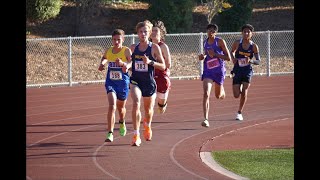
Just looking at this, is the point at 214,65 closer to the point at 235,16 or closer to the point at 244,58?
the point at 244,58

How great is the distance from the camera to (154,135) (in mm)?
15398

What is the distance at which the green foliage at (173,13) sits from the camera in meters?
34.6

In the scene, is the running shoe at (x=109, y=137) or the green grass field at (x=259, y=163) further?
the running shoe at (x=109, y=137)

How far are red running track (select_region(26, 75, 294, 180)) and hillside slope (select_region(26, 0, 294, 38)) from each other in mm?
10857

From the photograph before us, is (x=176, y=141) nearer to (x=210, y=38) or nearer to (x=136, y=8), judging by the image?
(x=210, y=38)

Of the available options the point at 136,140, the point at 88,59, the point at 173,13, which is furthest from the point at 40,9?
the point at 136,140

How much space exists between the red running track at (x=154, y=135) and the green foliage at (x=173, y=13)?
1080 centimetres

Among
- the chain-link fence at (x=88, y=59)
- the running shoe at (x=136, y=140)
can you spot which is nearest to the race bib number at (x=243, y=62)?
the running shoe at (x=136, y=140)

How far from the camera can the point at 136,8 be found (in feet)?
129

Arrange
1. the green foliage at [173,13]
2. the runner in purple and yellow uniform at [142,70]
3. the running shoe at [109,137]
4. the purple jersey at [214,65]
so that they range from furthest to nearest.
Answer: the green foliage at [173,13]
the purple jersey at [214,65]
the running shoe at [109,137]
the runner in purple and yellow uniform at [142,70]

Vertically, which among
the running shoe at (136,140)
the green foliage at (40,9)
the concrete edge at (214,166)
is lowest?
the concrete edge at (214,166)

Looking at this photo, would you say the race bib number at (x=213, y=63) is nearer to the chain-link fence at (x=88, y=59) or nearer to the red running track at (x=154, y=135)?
the red running track at (x=154, y=135)

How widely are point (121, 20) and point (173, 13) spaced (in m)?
3.60
